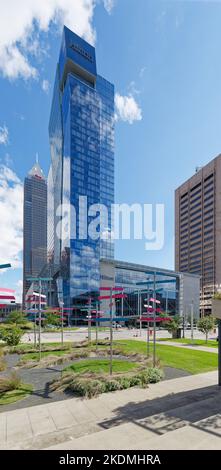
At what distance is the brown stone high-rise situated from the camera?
475 ft

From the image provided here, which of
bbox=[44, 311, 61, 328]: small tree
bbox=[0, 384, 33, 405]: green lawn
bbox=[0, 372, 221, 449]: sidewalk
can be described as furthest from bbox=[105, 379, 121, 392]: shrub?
bbox=[44, 311, 61, 328]: small tree

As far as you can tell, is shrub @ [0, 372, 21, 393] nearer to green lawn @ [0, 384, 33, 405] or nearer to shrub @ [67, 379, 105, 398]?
green lawn @ [0, 384, 33, 405]

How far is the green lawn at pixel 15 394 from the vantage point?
1209 centimetres

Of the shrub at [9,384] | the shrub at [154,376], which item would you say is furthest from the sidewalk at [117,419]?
the shrub at [9,384]

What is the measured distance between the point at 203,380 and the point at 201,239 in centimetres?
14889

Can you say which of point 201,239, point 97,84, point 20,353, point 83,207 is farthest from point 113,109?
point 20,353

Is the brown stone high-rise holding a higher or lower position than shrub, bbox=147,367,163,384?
higher

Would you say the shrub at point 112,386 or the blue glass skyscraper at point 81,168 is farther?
the blue glass skyscraper at point 81,168

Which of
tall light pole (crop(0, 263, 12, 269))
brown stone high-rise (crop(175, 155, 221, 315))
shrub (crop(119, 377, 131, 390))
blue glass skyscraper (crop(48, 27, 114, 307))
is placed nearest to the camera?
tall light pole (crop(0, 263, 12, 269))

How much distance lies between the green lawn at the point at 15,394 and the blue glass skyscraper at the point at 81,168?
76.8 m

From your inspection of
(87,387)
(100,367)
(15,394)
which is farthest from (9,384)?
(100,367)

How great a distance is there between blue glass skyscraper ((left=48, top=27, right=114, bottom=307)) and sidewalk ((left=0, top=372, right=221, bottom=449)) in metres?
79.4

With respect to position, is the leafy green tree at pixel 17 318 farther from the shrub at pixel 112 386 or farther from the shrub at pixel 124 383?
the shrub at pixel 112 386

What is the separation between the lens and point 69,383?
544 inches
